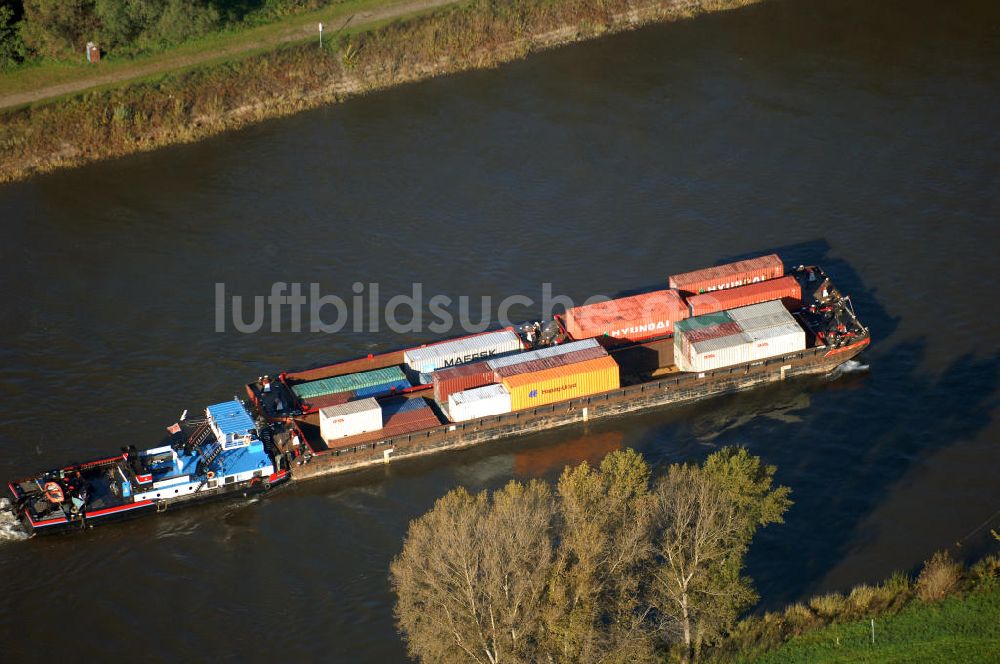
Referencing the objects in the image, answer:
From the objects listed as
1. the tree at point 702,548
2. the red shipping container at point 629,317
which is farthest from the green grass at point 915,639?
the red shipping container at point 629,317

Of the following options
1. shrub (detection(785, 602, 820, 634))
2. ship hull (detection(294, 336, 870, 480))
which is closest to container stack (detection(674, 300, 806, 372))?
ship hull (detection(294, 336, 870, 480))

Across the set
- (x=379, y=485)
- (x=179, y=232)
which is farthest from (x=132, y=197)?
(x=379, y=485)

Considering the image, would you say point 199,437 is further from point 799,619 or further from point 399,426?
point 799,619

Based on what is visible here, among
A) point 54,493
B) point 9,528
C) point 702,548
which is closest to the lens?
point 702,548

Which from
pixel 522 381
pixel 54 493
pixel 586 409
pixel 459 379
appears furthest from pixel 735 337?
pixel 54 493

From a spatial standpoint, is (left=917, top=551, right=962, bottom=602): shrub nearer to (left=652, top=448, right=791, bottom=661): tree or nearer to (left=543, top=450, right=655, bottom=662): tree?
(left=652, top=448, right=791, bottom=661): tree
